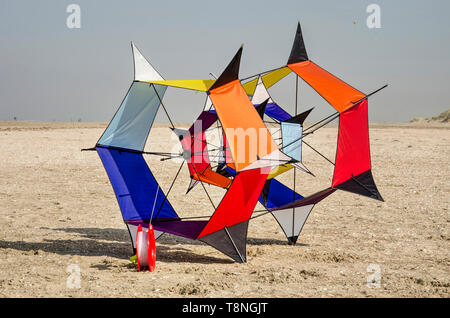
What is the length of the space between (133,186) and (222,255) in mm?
1847

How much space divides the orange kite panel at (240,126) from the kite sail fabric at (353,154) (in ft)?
4.66

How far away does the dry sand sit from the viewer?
6840 millimetres

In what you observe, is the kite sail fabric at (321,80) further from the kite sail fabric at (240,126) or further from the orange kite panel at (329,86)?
the kite sail fabric at (240,126)

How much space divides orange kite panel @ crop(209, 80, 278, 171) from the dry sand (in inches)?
65.7

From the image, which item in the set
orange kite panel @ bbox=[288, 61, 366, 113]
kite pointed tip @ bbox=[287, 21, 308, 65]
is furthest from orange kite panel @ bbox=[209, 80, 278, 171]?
kite pointed tip @ bbox=[287, 21, 308, 65]

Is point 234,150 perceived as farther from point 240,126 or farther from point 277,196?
point 277,196

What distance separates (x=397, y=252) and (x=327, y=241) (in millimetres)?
1302

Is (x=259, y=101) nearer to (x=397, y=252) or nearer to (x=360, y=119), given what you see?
(x=360, y=119)

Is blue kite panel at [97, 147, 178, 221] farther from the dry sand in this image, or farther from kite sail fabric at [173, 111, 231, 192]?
kite sail fabric at [173, 111, 231, 192]

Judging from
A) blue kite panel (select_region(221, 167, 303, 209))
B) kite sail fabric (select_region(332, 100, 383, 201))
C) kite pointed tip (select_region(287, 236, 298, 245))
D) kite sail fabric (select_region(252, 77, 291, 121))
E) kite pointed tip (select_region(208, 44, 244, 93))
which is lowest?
kite pointed tip (select_region(287, 236, 298, 245))

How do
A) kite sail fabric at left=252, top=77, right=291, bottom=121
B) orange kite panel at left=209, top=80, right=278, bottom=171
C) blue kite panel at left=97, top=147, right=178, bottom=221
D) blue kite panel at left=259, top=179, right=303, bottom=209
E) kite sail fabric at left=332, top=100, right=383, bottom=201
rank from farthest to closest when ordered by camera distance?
blue kite panel at left=259, top=179, right=303, bottom=209 < kite sail fabric at left=252, top=77, right=291, bottom=121 < blue kite panel at left=97, top=147, right=178, bottom=221 < kite sail fabric at left=332, top=100, right=383, bottom=201 < orange kite panel at left=209, top=80, right=278, bottom=171

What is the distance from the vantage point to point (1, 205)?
41.6ft

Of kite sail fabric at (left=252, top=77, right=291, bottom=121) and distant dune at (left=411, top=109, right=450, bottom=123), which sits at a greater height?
distant dune at (left=411, top=109, right=450, bottom=123)

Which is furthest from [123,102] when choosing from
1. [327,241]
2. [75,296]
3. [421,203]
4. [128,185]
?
[421,203]
